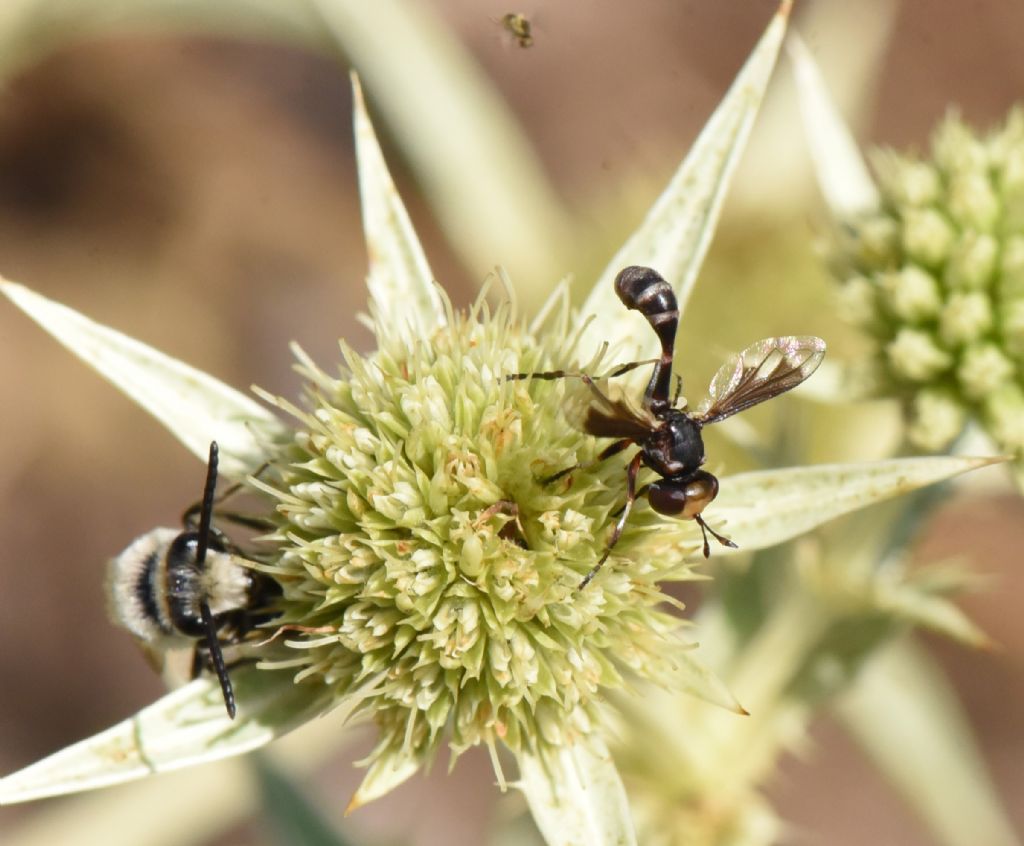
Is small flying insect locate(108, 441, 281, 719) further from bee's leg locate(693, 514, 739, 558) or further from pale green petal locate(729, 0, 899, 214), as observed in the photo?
pale green petal locate(729, 0, 899, 214)

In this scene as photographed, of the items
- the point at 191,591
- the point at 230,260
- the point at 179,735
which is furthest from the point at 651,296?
the point at 230,260

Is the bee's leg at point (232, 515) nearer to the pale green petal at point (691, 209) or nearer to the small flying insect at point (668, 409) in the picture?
the small flying insect at point (668, 409)

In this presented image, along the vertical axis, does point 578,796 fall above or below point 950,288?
below

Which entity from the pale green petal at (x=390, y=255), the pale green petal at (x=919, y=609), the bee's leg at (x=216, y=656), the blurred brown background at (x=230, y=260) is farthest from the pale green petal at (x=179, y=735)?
the blurred brown background at (x=230, y=260)

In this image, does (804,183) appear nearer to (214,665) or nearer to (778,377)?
(778,377)

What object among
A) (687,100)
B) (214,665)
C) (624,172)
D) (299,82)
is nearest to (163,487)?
(299,82)

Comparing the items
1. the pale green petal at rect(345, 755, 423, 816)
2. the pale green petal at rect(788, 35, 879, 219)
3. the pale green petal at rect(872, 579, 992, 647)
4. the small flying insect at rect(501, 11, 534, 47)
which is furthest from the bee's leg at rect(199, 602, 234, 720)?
the pale green petal at rect(788, 35, 879, 219)

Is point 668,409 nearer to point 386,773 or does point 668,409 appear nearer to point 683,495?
point 683,495
